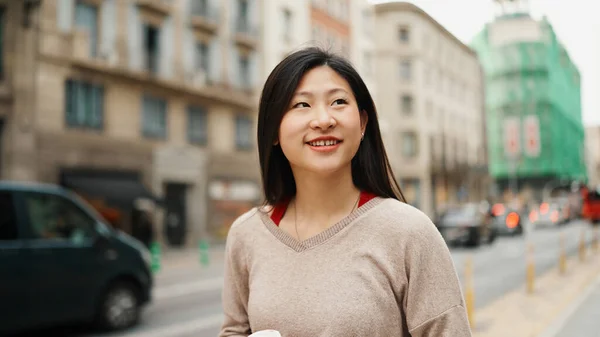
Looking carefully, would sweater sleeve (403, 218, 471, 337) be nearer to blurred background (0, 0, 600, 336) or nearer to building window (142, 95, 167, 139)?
blurred background (0, 0, 600, 336)

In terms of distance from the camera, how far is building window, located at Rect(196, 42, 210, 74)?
1179 inches

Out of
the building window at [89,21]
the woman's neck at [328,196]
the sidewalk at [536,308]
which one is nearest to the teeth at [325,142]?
the woman's neck at [328,196]

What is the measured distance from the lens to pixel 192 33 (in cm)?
2958

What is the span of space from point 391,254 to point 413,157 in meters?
54.5

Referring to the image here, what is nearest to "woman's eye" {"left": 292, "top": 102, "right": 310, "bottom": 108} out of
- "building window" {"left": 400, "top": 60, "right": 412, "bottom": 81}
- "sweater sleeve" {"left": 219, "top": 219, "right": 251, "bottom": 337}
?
"sweater sleeve" {"left": 219, "top": 219, "right": 251, "bottom": 337}

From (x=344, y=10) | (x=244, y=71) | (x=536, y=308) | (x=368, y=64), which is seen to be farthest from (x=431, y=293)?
(x=368, y=64)

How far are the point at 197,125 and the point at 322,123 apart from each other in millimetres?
28096

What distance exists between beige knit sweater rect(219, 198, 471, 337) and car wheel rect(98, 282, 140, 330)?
7.19m

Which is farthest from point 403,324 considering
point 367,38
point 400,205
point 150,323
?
point 367,38

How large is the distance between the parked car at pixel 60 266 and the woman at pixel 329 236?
6179mm

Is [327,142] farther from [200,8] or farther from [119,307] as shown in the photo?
[200,8]

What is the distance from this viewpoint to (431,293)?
1802mm

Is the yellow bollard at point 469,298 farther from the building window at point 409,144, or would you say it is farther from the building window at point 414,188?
the building window at point 414,188

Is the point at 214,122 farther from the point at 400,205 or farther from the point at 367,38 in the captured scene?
the point at 400,205
